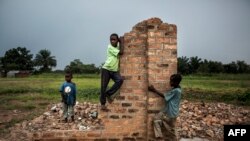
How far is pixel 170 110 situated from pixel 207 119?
3674mm

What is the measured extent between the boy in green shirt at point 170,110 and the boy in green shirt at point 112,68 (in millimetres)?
652

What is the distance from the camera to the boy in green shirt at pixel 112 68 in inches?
213

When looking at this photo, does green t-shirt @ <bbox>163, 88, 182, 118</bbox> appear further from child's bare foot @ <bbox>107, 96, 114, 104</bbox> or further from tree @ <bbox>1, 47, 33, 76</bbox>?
tree @ <bbox>1, 47, 33, 76</bbox>

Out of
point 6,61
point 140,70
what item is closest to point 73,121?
point 140,70

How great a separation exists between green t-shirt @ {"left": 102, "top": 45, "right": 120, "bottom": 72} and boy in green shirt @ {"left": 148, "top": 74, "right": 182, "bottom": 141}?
77 centimetres

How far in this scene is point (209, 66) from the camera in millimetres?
49500

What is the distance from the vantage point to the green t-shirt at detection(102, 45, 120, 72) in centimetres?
539

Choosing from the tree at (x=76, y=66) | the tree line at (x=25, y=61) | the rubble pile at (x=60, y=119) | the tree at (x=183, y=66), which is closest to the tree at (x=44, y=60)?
the tree line at (x=25, y=61)

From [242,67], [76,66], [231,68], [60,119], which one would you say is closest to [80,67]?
[76,66]

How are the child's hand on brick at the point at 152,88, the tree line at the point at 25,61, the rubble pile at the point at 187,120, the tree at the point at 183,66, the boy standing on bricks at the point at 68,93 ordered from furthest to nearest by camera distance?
the tree line at the point at 25,61 < the tree at the point at 183,66 < the boy standing on bricks at the point at 68,93 < the rubble pile at the point at 187,120 < the child's hand on brick at the point at 152,88

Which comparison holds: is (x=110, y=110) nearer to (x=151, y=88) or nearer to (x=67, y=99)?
(x=151, y=88)

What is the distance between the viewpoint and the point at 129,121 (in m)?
5.54

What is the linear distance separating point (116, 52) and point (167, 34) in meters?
1.00

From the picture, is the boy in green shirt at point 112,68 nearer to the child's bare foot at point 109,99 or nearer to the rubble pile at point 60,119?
the child's bare foot at point 109,99
